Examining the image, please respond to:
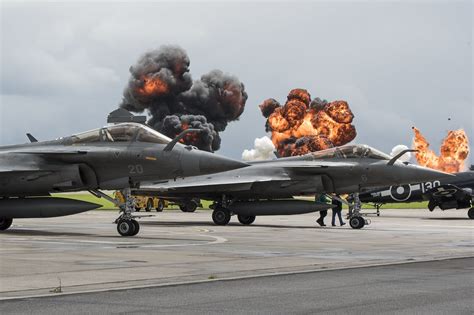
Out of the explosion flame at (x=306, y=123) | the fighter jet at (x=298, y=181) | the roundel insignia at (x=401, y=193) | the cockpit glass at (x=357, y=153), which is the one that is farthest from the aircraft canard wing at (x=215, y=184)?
the explosion flame at (x=306, y=123)

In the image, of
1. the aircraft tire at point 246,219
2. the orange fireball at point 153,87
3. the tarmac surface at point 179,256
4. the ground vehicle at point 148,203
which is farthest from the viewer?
the orange fireball at point 153,87

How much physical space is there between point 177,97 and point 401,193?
10172 cm

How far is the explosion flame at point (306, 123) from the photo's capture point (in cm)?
14500

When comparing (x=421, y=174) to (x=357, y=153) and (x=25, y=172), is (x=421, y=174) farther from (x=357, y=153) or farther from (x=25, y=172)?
(x=25, y=172)

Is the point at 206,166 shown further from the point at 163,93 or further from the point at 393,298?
the point at 163,93

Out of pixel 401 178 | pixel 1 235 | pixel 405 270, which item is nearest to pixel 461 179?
pixel 401 178

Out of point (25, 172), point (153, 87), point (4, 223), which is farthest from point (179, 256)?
point (153, 87)

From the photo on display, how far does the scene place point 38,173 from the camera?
23.8 m

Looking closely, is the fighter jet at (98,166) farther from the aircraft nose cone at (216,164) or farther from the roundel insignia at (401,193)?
the roundel insignia at (401,193)

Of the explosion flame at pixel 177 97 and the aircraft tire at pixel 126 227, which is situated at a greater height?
the explosion flame at pixel 177 97

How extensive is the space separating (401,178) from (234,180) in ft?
21.6

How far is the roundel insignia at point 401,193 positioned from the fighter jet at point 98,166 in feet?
Result: 82.9

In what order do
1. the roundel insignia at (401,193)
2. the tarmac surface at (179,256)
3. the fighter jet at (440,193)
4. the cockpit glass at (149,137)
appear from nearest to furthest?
the tarmac surface at (179,256) → the cockpit glass at (149,137) → the fighter jet at (440,193) → the roundel insignia at (401,193)

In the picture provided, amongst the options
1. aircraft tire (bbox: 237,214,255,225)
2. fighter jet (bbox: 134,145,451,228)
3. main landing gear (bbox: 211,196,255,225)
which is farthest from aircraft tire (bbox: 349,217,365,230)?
aircraft tire (bbox: 237,214,255,225)
